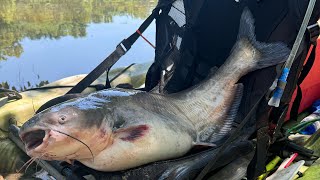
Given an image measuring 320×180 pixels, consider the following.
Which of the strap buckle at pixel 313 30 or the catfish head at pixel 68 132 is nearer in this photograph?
the catfish head at pixel 68 132

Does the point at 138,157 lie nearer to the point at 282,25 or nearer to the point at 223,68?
the point at 223,68

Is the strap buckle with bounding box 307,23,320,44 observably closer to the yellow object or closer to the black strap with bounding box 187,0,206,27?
the yellow object

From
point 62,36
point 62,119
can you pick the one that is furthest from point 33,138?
point 62,36

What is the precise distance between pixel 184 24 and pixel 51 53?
19.8 feet

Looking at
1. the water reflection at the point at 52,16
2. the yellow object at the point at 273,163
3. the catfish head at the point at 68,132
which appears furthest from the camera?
the water reflection at the point at 52,16

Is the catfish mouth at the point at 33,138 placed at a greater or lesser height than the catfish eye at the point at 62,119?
lesser

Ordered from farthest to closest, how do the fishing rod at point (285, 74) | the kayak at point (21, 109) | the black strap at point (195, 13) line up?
the kayak at point (21, 109)
the black strap at point (195, 13)
the fishing rod at point (285, 74)

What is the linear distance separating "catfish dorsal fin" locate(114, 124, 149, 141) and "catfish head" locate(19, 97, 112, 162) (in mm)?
53

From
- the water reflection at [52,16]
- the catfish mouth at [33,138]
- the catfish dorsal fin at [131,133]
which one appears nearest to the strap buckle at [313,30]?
the catfish dorsal fin at [131,133]

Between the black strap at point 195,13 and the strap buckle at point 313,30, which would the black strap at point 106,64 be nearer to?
the black strap at point 195,13

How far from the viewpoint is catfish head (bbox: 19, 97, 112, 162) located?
5.91ft

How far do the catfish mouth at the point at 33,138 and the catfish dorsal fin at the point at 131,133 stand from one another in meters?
0.35

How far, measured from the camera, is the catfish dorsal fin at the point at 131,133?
203 centimetres

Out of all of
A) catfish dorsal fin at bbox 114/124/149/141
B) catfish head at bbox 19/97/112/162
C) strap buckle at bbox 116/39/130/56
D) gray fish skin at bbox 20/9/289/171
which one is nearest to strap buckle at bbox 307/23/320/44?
gray fish skin at bbox 20/9/289/171
